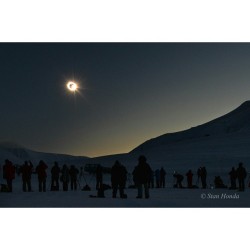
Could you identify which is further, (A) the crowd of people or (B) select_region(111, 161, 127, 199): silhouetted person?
(B) select_region(111, 161, 127, 199): silhouetted person

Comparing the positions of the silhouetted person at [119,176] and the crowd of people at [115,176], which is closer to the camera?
the crowd of people at [115,176]

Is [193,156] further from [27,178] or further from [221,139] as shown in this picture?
[27,178]

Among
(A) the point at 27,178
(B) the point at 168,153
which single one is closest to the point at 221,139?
(B) the point at 168,153

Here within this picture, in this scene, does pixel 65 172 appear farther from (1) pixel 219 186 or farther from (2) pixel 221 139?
(2) pixel 221 139
